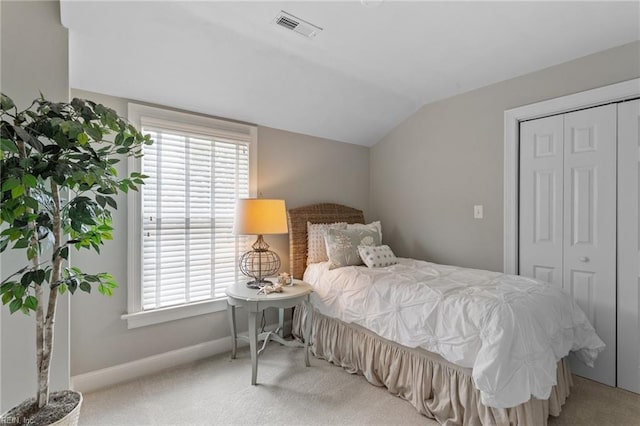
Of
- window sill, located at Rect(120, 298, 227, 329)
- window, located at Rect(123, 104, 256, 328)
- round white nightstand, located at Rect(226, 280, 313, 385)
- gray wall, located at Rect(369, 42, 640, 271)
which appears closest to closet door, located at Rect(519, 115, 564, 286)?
gray wall, located at Rect(369, 42, 640, 271)

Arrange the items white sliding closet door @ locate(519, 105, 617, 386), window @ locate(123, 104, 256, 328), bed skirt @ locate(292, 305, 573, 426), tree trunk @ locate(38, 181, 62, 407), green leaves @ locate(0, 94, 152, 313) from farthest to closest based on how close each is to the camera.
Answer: window @ locate(123, 104, 256, 328) → white sliding closet door @ locate(519, 105, 617, 386) → bed skirt @ locate(292, 305, 573, 426) → tree trunk @ locate(38, 181, 62, 407) → green leaves @ locate(0, 94, 152, 313)

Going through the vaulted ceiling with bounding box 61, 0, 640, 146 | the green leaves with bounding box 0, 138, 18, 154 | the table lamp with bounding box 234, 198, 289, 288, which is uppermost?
the vaulted ceiling with bounding box 61, 0, 640, 146

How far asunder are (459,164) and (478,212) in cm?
51

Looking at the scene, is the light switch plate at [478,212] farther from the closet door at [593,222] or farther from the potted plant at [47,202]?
the potted plant at [47,202]

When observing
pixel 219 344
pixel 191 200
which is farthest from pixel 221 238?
pixel 219 344

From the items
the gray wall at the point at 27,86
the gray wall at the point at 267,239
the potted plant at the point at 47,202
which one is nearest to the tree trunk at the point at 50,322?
the potted plant at the point at 47,202

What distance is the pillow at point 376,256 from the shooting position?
287 centimetres

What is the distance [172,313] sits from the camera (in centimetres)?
260

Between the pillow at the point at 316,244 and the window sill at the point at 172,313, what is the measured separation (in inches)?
35.1

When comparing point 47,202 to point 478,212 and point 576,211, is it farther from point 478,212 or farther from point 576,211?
point 576,211

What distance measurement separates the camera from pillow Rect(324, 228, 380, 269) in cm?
293

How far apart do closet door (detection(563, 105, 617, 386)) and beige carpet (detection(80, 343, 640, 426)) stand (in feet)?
1.26

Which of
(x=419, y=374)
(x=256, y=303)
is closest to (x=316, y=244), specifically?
(x=256, y=303)

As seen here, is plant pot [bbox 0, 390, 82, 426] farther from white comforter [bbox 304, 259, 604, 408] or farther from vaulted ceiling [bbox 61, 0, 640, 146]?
vaulted ceiling [bbox 61, 0, 640, 146]
